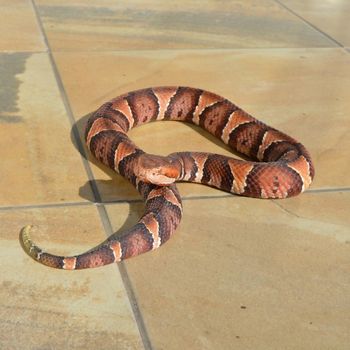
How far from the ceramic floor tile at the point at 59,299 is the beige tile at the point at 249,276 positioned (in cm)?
15

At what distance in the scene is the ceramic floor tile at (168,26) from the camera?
837cm

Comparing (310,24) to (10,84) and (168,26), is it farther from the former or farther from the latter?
(10,84)

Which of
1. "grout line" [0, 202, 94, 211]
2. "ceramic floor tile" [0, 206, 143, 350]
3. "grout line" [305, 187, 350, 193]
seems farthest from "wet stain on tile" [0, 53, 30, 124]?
"grout line" [305, 187, 350, 193]

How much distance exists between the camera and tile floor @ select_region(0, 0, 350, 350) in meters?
4.23

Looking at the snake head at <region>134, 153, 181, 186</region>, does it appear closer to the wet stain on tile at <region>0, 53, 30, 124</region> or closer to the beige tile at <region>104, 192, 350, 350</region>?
the beige tile at <region>104, 192, 350, 350</region>

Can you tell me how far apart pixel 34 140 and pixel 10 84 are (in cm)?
116

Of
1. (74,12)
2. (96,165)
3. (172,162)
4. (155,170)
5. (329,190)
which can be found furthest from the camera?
(74,12)

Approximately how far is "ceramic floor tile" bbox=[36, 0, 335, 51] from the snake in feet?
5.85

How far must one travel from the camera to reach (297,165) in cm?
567

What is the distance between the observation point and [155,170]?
509 cm

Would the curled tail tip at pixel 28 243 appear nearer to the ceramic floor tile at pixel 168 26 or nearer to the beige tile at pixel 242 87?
the beige tile at pixel 242 87

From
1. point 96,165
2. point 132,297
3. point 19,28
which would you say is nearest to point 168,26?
point 19,28

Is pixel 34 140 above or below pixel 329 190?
above

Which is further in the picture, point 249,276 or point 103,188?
point 103,188
